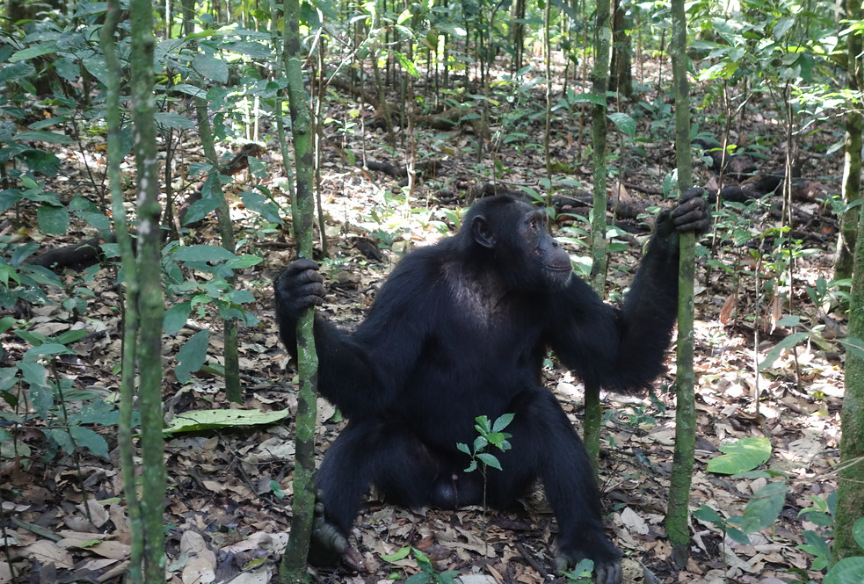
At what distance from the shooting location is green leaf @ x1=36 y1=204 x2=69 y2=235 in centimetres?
402

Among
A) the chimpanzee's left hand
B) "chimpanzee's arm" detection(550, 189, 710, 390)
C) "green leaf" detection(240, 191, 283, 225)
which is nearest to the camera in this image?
the chimpanzee's left hand

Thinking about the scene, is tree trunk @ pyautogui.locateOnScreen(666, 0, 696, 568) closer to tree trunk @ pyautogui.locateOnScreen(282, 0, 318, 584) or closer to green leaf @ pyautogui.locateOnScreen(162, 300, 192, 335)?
tree trunk @ pyautogui.locateOnScreen(282, 0, 318, 584)

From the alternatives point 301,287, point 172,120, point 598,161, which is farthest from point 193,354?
point 598,161

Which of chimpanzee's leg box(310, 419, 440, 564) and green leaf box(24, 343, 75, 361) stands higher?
green leaf box(24, 343, 75, 361)

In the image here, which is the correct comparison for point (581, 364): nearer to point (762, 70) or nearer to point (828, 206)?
point (762, 70)

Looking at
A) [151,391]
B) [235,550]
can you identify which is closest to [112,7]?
[151,391]

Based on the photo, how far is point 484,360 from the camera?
5.79 m

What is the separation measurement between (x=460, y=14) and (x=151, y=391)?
12.5 meters

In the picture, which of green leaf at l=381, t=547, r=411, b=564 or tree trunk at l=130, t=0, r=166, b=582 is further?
green leaf at l=381, t=547, r=411, b=564

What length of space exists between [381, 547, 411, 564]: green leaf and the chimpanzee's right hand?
5.53 feet

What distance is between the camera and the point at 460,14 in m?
13.7

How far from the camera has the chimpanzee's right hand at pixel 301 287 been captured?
3.95 meters

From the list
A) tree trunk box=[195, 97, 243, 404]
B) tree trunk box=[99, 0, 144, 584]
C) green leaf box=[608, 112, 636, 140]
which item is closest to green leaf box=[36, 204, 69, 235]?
tree trunk box=[195, 97, 243, 404]

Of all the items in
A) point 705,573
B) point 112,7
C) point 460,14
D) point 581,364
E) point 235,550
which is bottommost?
point 705,573
